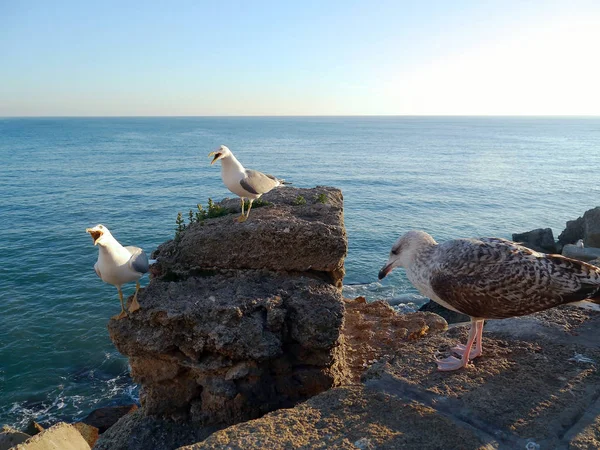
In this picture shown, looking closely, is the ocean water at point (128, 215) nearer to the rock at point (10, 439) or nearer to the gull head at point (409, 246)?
the rock at point (10, 439)

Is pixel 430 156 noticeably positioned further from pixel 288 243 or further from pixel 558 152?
pixel 288 243

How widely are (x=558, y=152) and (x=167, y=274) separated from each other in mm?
92793

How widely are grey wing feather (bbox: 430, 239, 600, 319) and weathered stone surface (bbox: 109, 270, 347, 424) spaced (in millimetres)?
1920

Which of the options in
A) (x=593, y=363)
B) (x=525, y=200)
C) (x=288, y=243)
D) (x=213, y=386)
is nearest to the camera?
(x=593, y=363)

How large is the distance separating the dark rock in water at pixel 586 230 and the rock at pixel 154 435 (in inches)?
866

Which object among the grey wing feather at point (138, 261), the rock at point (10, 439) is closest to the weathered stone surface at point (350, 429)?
the grey wing feather at point (138, 261)

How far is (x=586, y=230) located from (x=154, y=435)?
23080mm

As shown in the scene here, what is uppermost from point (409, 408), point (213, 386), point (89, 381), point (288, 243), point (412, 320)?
point (288, 243)

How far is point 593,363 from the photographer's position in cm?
480

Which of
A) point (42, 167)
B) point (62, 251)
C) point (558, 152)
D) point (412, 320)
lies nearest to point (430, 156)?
point (558, 152)

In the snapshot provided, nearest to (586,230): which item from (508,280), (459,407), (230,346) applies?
(508,280)

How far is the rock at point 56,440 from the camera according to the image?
6281 mm

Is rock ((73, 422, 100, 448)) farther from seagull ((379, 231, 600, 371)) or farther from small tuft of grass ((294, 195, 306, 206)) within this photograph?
seagull ((379, 231, 600, 371))

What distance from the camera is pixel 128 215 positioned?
29.6 meters
